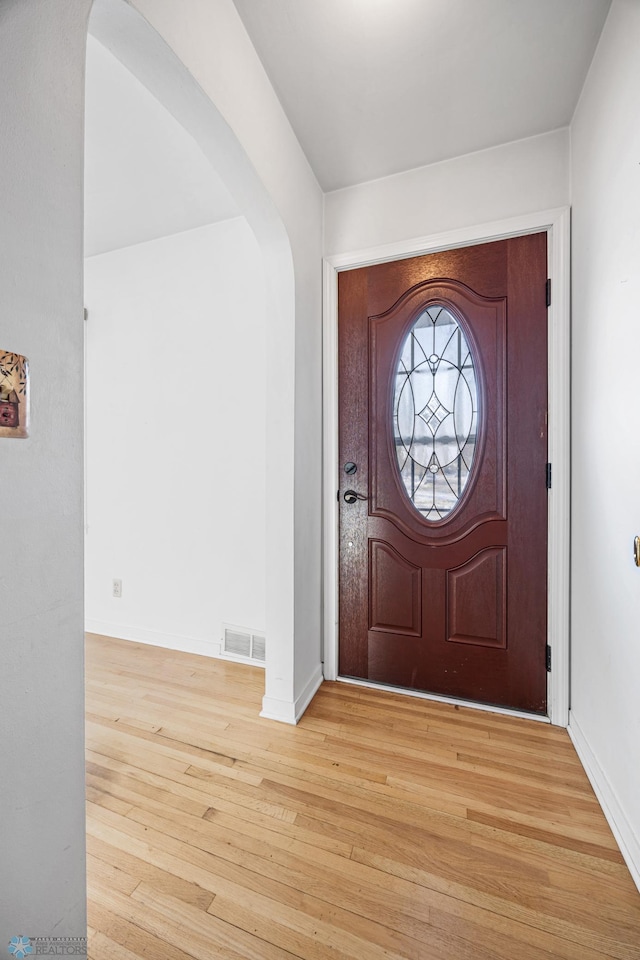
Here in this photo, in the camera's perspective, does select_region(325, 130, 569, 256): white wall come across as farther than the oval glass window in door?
No

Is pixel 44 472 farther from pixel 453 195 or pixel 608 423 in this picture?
pixel 453 195

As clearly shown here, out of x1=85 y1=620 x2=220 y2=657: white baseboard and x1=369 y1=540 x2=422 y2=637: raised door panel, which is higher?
x1=369 y1=540 x2=422 y2=637: raised door panel

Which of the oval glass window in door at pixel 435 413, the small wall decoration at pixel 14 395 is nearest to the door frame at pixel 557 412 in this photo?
the oval glass window in door at pixel 435 413

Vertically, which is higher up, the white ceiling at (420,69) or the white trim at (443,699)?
the white ceiling at (420,69)

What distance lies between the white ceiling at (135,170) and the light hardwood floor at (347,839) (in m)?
2.54

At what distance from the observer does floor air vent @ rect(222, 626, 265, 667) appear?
2318mm

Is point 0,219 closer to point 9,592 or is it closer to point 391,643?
point 9,592

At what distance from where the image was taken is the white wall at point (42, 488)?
26.3 inches

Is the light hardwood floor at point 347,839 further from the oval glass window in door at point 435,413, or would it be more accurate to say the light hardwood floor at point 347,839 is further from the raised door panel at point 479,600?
the oval glass window in door at point 435,413

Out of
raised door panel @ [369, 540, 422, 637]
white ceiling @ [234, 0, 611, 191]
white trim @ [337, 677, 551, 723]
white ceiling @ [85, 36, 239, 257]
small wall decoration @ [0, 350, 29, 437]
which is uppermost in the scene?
white ceiling @ [234, 0, 611, 191]

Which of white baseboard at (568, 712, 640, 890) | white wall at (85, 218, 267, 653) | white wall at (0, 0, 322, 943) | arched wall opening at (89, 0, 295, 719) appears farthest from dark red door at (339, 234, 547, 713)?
white wall at (0, 0, 322, 943)

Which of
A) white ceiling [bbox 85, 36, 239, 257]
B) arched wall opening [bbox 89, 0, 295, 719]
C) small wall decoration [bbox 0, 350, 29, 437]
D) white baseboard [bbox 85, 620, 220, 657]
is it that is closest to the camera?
small wall decoration [bbox 0, 350, 29, 437]

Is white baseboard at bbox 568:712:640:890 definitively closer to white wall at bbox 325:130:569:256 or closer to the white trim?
the white trim

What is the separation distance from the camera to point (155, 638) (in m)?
2.61
